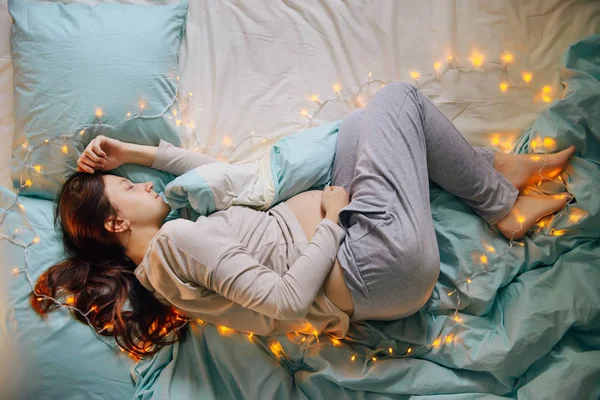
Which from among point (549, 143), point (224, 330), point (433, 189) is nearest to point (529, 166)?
point (549, 143)

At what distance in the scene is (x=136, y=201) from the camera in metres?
1.37

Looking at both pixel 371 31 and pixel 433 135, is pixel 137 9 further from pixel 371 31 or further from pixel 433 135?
pixel 433 135

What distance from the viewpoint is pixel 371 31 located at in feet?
5.45

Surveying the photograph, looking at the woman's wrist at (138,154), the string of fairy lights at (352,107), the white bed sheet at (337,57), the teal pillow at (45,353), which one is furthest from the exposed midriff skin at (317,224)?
the teal pillow at (45,353)

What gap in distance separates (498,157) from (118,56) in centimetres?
115

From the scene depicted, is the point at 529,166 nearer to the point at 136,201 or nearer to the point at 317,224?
the point at 317,224

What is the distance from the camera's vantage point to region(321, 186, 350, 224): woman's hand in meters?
1.31

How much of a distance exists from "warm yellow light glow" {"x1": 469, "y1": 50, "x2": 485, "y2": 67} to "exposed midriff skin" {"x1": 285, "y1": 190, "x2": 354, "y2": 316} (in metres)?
0.65

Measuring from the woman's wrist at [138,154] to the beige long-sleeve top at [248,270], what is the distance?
0.91 feet

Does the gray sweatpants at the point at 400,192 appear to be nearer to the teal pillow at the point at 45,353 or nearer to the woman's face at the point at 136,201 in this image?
the woman's face at the point at 136,201

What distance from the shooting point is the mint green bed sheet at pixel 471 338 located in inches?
48.8

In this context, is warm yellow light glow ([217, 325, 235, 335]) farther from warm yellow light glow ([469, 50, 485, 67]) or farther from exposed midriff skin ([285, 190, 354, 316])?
warm yellow light glow ([469, 50, 485, 67])

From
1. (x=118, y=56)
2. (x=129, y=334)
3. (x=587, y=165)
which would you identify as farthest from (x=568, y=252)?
(x=118, y=56)

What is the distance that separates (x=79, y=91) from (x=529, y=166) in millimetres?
1305
